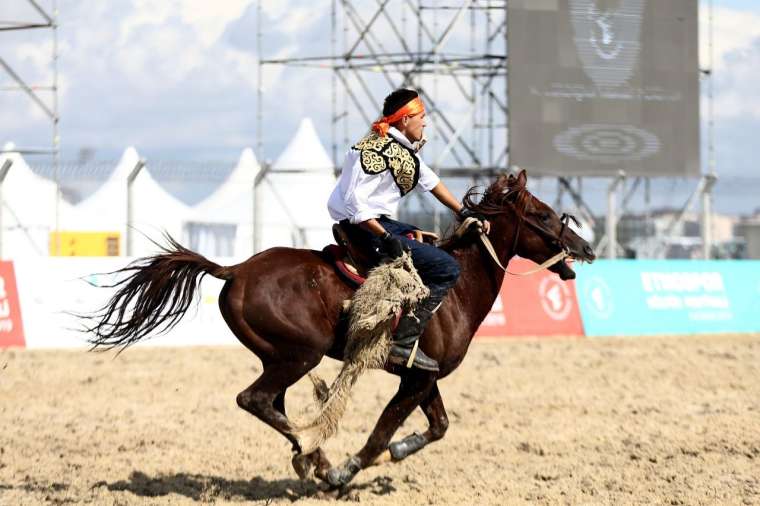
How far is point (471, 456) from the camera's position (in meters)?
8.40

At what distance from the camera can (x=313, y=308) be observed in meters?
6.74

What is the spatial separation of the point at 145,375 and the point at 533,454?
19.8ft

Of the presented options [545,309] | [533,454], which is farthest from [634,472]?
[545,309]

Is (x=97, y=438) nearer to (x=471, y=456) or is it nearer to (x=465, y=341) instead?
(x=471, y=456)

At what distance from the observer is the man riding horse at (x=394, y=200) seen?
22.0 ft

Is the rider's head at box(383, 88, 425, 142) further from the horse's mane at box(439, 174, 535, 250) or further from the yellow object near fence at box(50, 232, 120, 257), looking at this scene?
the yellow object near fence at box(50, 232, 120, 257)

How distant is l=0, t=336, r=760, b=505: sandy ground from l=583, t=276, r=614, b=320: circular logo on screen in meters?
3.11

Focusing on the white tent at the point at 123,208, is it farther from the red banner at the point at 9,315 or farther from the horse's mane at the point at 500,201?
the horse's mane at the point at 500,201

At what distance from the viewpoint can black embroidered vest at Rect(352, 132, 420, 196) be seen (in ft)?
21.9

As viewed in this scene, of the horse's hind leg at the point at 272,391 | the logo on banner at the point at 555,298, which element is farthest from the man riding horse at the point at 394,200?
the logo on banner at the point at 555,298

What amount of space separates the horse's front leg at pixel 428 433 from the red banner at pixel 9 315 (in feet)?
33.7

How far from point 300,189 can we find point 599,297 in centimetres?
1039

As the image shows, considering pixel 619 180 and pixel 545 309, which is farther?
pixel 619 180

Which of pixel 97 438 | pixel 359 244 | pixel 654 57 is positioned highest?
pixel 654 57
